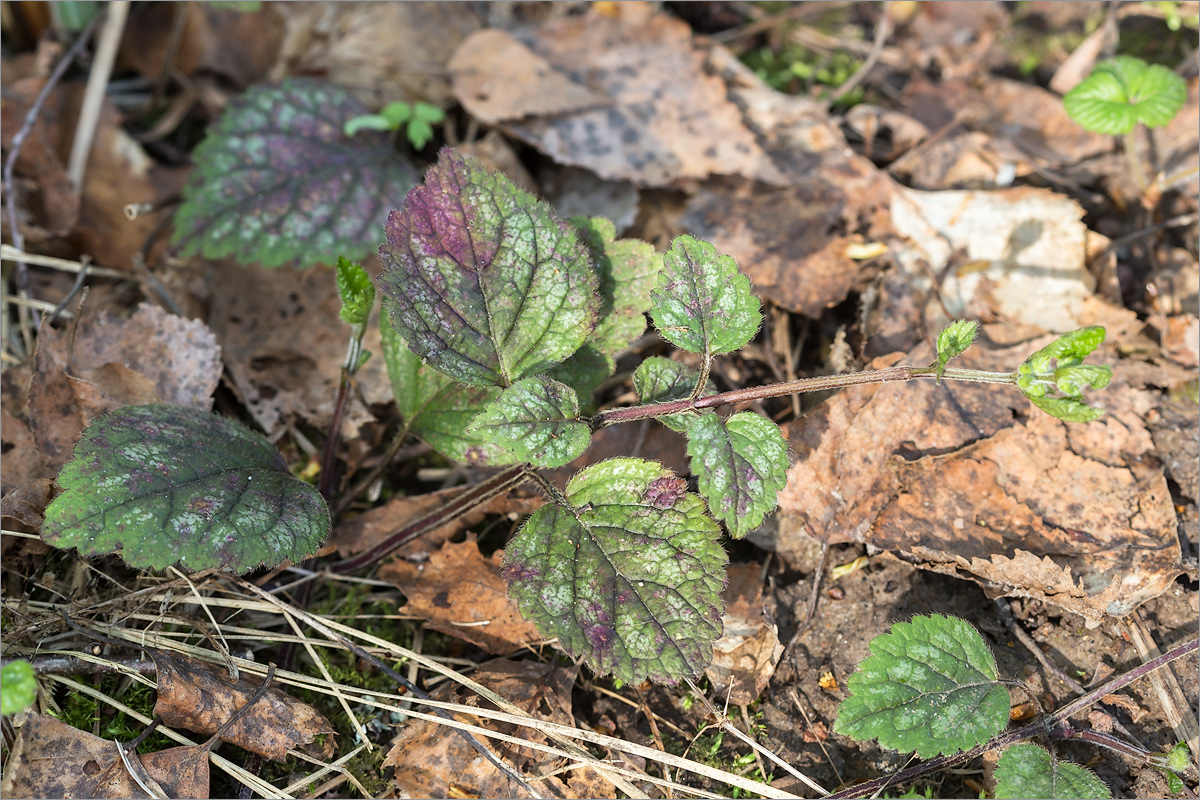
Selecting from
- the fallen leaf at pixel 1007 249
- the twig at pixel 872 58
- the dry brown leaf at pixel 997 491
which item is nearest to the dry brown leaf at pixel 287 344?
the dry brown leaf at pixel 997 491

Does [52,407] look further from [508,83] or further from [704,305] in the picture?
[508,83]

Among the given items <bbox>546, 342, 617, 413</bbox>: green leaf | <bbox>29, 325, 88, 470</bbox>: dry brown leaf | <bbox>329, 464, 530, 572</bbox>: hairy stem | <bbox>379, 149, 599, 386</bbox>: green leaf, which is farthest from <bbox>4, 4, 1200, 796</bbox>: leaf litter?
<bbox>379, 149, 599, 386</bbox>: green leaf

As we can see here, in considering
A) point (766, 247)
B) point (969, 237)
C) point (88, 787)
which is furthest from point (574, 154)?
point (88, 787)

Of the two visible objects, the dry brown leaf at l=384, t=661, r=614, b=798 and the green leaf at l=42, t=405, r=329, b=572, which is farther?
the dry brown leaf at l=384, t=661, r=614, b=798

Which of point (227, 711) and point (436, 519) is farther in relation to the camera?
point (436, 519)

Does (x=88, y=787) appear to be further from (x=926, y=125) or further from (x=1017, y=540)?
(x=926, y=125)

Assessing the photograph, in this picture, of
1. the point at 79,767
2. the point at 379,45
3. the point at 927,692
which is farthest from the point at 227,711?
the point at 379,45

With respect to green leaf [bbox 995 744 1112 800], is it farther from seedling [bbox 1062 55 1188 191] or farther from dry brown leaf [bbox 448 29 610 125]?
dry brown leaf [bbox 448 29 610 125]
